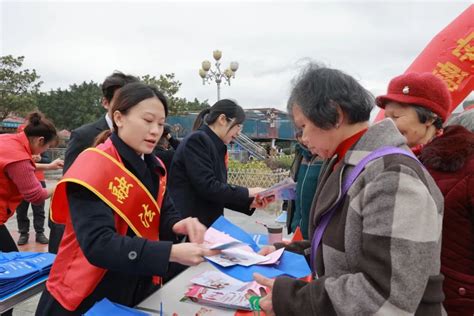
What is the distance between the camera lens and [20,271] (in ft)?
5.35

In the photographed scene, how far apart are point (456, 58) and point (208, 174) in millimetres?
2566

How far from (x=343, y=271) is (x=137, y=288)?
89cm

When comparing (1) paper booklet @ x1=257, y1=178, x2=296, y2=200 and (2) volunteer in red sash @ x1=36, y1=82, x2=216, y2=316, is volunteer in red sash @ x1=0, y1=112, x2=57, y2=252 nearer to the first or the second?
(2) volunteer in red sash @ x1=36, y1=82, x2=216, y2=316

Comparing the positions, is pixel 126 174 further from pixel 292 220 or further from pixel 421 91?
pixel 292 220

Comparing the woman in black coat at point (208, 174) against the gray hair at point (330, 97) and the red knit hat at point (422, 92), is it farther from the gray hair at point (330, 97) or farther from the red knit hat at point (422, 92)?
the gray hair at point (330, 97)

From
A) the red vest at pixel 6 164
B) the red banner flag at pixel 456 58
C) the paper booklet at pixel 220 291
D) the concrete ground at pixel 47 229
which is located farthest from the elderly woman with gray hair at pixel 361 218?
the red banner flag at pixel 456 58

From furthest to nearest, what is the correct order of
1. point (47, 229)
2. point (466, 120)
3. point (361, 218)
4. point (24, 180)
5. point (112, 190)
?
point (47, 229)
point (24, 180)
point (466, 120)
point (112, 190)
point (361, 218)

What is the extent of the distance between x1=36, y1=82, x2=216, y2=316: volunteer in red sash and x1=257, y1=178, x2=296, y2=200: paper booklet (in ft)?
2.51

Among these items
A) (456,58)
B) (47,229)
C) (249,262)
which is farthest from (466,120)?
(47,229)

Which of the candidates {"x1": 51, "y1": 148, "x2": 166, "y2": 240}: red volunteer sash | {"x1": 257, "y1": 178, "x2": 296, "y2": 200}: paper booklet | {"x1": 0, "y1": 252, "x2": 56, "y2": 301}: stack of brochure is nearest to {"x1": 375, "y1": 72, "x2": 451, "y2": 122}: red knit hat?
{"x1": 257, "y1": 178, "x2": 296, "y2": 200}: paper booklet

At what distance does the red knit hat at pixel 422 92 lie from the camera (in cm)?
149

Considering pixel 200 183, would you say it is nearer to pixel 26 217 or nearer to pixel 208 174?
pixel 208 174

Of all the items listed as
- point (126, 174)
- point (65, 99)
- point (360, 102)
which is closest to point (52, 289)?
point (126, 174)

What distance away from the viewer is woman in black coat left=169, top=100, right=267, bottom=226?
7.61 feet
